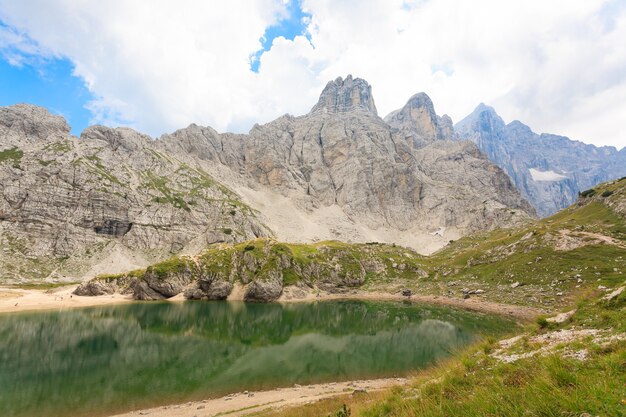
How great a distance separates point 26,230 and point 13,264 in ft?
98.6

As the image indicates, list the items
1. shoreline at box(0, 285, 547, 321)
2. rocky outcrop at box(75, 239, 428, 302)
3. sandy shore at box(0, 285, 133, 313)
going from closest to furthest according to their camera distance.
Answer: shoreline at box(0, 285, 547, 321) → sandy shore at box(0, 285, 133, 313) → rocky outcrop at box(75, 239, 428, 302)

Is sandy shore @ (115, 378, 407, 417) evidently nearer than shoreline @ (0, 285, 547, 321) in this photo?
Yes

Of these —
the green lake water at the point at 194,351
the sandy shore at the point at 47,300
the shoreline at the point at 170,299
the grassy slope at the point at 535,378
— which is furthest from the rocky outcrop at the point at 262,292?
the grassy slope at the point at 535,378

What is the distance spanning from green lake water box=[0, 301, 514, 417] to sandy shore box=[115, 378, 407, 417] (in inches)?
78.8

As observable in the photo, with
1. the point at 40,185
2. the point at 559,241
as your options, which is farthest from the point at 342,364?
the point at 40,185

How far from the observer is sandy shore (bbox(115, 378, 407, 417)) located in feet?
81.9

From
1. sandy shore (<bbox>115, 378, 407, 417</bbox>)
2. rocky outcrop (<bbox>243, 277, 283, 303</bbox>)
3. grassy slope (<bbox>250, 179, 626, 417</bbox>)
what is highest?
grassy slope (<bbox>250, 179, 626, 417</bbox>)

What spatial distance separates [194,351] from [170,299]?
236 feet

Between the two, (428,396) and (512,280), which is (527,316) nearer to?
(512,280)

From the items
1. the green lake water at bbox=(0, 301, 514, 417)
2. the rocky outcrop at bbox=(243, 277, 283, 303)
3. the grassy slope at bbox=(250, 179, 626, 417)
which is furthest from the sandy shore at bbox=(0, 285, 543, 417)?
the grassy slope at bbox=(250, 179, 626, 417)

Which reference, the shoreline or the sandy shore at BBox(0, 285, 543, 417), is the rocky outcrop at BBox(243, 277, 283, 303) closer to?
the shoreline

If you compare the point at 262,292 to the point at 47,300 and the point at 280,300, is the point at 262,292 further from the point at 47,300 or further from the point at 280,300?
the point at 47,300

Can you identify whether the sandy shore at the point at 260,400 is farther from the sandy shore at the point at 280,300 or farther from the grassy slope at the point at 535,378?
the grassy slope at the point at 535,378

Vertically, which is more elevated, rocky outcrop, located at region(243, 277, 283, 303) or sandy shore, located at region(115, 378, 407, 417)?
rocky outcrop, located at region(243, 277, 283, 303)
